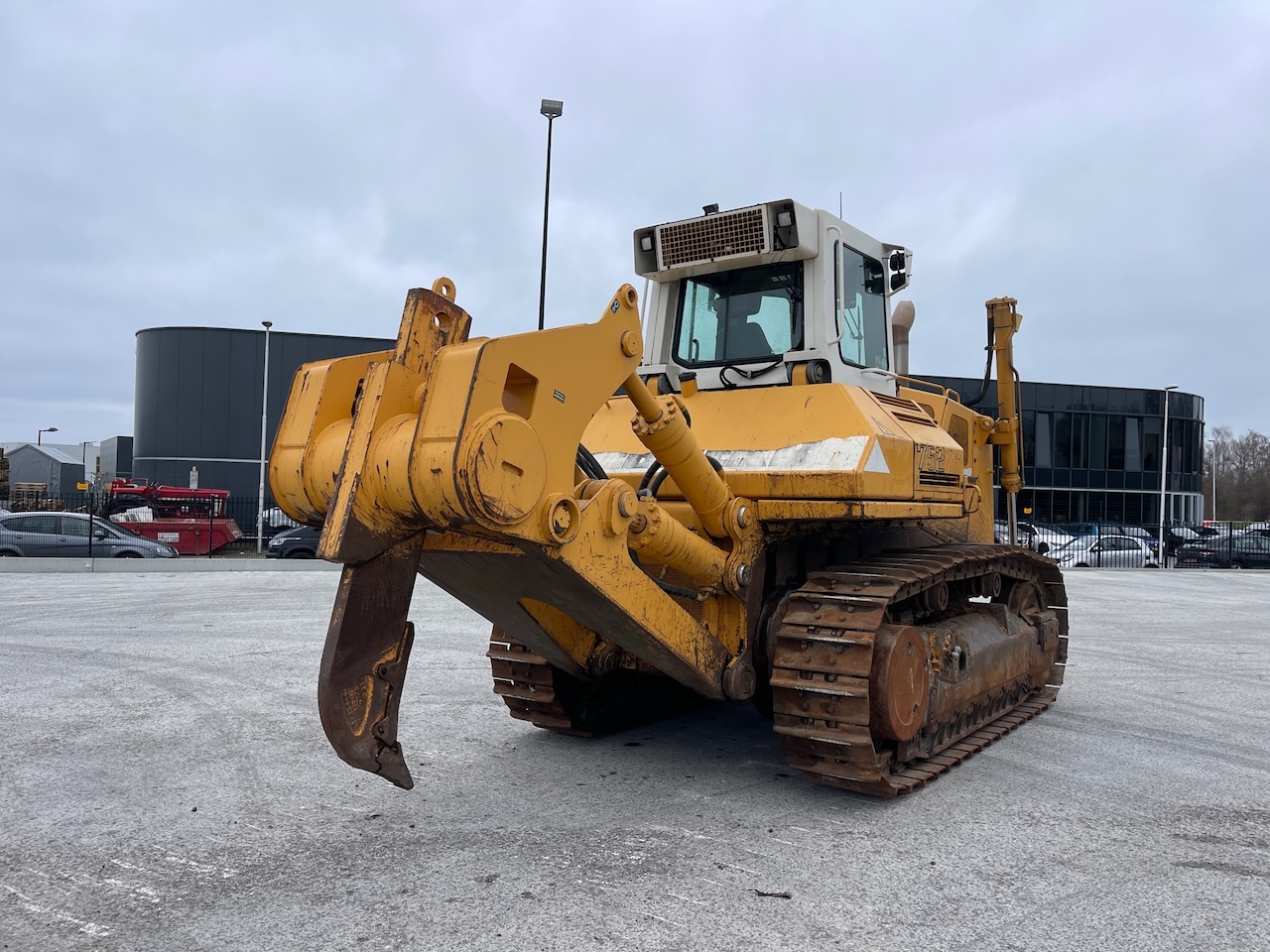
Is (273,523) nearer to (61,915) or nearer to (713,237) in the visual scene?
(713,237)

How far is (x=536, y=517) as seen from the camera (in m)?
3.84

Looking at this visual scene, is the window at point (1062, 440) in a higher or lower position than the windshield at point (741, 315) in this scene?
higher

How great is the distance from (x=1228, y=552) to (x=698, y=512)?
2885 cm

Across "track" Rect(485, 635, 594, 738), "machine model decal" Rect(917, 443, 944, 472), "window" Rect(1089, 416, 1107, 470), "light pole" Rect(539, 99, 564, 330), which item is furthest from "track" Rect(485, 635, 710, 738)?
"window" Rect(1089, 416, 1107, 470)

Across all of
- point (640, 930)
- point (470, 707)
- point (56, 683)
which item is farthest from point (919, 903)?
point (56, 683)

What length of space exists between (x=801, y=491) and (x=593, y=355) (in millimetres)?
1498

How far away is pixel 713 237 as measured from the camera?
20.1ft

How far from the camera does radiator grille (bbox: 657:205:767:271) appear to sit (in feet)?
19.5

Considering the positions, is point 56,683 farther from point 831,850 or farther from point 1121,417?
point 1121,417

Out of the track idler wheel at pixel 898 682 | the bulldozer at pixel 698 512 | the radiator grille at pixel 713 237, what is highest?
the radiator grille at pixel 713 237

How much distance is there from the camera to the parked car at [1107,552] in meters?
27.7

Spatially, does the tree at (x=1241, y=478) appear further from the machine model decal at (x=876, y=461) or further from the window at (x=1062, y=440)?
the machine model decal at (x=876, y=461)

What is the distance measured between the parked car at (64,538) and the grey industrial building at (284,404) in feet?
28.6

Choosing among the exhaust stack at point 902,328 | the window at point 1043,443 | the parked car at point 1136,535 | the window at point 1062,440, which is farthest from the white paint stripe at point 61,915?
the window at point 1062,440
